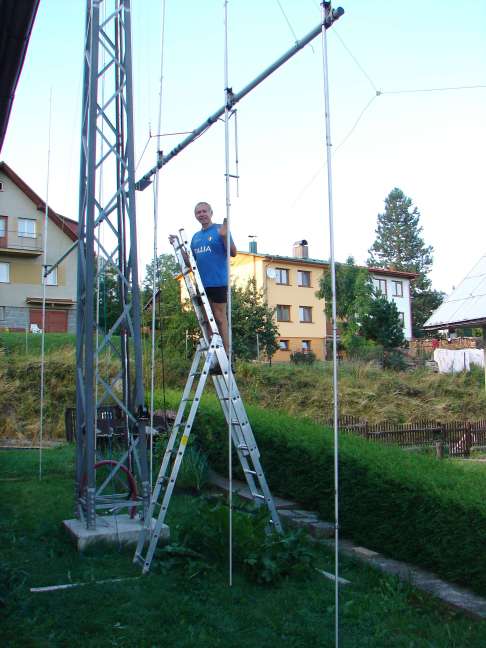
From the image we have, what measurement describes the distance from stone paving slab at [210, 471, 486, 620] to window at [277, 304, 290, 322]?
110 ft

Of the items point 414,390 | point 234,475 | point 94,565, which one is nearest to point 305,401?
point 414,390

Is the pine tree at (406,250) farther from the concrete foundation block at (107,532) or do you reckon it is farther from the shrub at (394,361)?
the concrete foundation block at (107,532)

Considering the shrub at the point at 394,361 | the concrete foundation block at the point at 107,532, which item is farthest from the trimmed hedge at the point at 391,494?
the shrub at the point at 394,361

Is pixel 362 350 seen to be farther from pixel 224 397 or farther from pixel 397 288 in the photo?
pixel 224 397

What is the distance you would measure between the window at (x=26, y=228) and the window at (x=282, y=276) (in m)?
14.8

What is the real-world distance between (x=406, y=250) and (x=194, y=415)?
65.6 m

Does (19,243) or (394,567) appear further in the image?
(19,243)

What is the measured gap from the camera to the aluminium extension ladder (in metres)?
5.22

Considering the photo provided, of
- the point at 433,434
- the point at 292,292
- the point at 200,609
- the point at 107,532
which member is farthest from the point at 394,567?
the point at 292,292

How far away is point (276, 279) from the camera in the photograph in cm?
4097

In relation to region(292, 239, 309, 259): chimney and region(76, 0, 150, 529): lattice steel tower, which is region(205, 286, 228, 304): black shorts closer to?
region(76, 0, 150, 529): lattice steel tower

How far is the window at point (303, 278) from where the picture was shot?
42.2 metres

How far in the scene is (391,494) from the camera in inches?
213

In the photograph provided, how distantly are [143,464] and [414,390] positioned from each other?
1697cm
